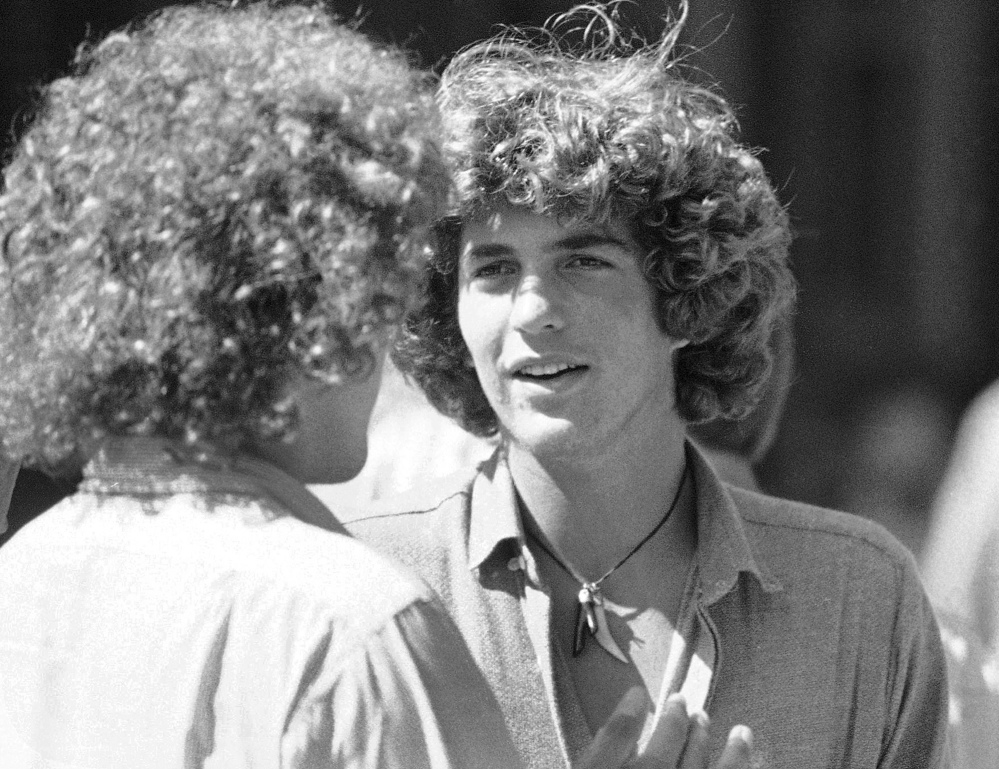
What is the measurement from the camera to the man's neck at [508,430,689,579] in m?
2.10

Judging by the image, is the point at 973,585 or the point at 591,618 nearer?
the point at 591,618

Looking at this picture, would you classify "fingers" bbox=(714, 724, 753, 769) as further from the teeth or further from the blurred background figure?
the blurred background figure

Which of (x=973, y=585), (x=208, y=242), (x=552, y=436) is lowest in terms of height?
(x=973, y=585)

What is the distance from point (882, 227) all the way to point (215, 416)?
482cm

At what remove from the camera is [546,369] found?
2008 mm

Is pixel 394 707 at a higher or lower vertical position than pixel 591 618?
higher

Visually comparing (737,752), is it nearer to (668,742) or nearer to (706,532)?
(668,742)

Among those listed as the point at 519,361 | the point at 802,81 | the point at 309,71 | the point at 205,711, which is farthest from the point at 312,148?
the point at 802,81

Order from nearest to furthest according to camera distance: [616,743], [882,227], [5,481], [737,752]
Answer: [616,743], [737,752], [5,481], [882,227]

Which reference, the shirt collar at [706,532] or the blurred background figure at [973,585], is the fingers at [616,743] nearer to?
the shirt collar at [706,532]

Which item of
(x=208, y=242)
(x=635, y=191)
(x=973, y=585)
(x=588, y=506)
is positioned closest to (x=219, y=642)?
(x=208, y=242)

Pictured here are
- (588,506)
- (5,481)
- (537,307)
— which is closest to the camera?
(5,481)

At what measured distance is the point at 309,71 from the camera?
130 cm

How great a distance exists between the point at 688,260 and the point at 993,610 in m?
0.91
